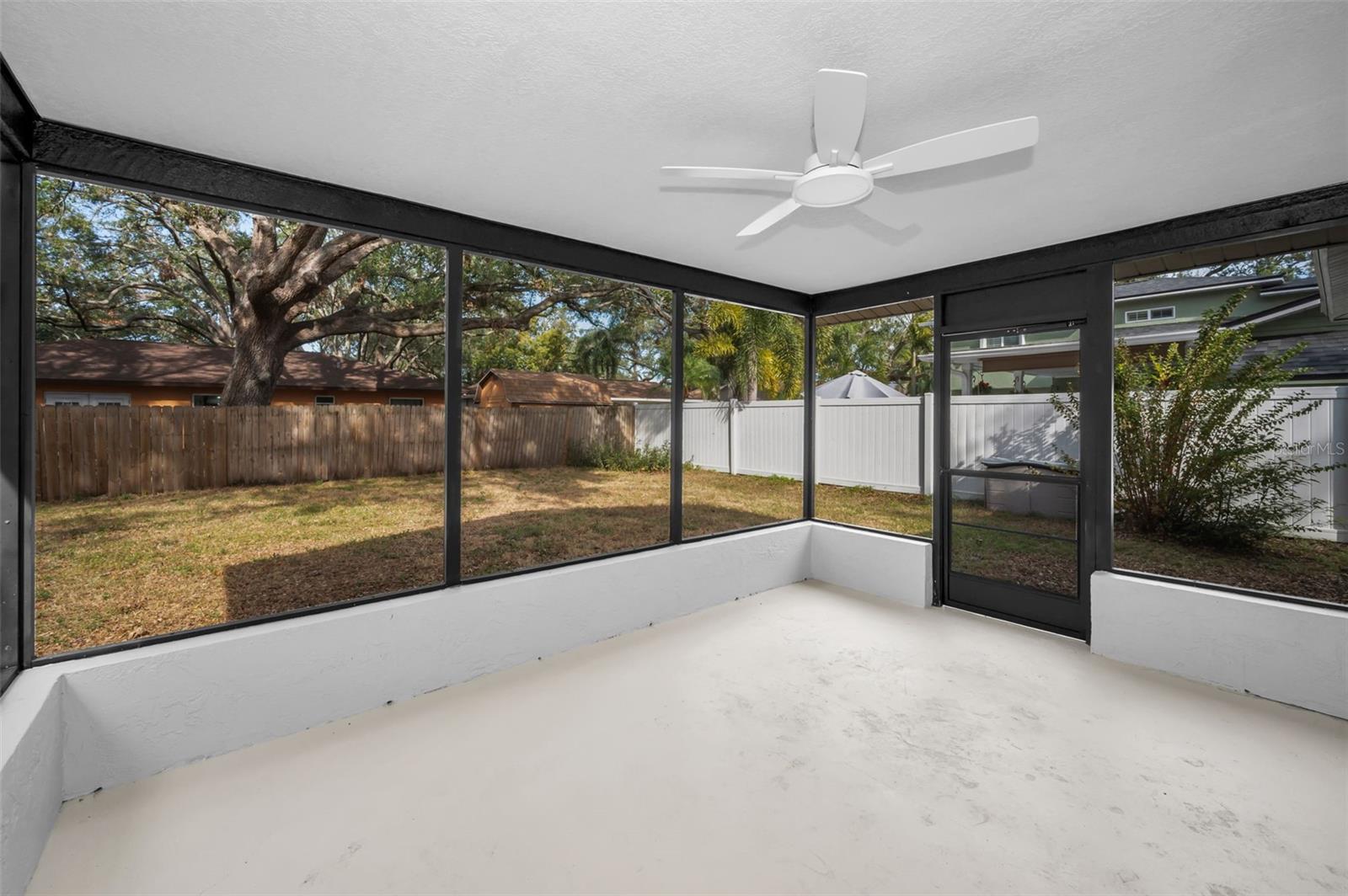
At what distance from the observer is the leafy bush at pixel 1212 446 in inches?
156

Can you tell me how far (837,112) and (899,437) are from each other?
5773 mm

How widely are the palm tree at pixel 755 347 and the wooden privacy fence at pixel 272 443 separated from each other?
2.27 metres

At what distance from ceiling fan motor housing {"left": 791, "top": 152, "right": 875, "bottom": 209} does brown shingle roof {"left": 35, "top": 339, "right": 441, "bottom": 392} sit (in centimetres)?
924

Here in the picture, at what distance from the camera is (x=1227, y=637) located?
8.67ft

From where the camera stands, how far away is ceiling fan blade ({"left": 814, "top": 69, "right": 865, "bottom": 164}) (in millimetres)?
1309

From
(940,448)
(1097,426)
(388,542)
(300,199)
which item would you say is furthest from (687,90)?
(388,542)

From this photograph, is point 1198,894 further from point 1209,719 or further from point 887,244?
point 887,244

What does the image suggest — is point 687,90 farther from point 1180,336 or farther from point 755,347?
point 755,347

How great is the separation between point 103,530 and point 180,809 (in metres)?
5.19

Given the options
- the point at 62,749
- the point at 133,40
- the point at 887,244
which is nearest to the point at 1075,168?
the point at 887,244

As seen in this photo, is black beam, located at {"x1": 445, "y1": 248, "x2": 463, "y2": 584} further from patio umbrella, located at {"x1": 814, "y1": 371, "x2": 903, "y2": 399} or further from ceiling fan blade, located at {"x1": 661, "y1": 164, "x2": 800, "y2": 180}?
patio umbrella, located at {"x1": 814, "y1": 371, "x2": 903, "y2": 399}

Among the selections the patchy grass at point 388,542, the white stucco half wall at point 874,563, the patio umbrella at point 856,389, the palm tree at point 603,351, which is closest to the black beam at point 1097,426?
the patchy grass at point 388,542

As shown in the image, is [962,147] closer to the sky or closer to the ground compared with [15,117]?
closer to the ground

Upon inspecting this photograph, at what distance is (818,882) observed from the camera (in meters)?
1.50
